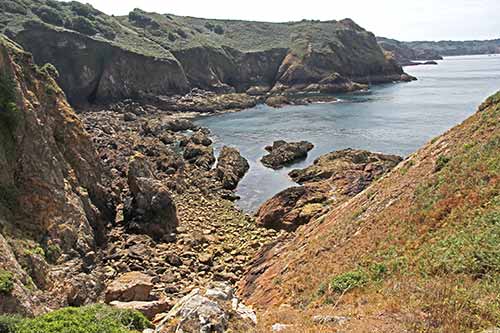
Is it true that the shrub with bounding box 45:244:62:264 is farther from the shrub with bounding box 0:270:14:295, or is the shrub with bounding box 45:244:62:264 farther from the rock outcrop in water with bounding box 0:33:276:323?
the shrub with bounding box 0:270:14:295

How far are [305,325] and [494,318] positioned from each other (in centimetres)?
415

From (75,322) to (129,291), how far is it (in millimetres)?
8855

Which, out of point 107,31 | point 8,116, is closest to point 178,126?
point 107,31

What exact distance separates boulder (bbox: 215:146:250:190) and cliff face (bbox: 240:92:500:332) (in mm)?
19590

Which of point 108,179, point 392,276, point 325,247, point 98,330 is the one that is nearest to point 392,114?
point 108,179

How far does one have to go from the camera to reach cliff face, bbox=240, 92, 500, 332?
992 cm

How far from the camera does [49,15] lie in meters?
99.1

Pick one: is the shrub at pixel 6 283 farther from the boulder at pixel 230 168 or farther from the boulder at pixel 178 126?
the boulder at pixel 178 126

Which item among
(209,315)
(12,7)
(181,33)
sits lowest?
(209,315)

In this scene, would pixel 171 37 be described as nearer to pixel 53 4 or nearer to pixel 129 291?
pixel 53 4

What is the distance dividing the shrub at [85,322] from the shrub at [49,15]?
336ft

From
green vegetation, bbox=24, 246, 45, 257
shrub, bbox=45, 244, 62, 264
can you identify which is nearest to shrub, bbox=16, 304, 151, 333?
green vegetation, bbox=24, 246, 45, 257

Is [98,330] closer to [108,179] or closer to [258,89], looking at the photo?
[108,179]

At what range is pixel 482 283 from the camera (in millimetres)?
10805
